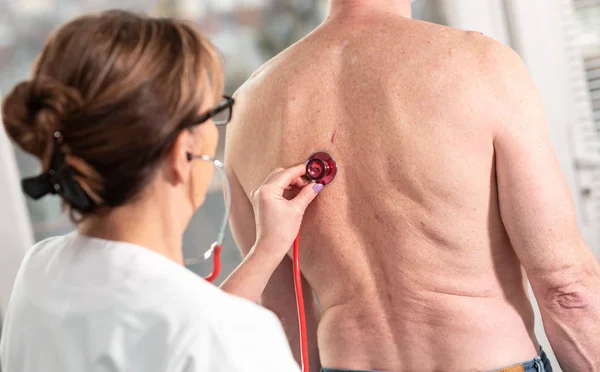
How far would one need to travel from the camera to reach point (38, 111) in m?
0.93

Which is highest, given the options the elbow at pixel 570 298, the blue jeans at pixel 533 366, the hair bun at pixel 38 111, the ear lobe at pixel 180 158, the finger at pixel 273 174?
the hair bun at pixel 38 111

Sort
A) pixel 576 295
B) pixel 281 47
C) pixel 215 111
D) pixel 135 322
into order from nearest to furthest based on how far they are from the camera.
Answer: pixel 135 322, pixel 215 111, pixel 576 295, pixel 281 47

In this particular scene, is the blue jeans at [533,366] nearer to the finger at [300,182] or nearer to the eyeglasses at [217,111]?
the finger at [300,182]

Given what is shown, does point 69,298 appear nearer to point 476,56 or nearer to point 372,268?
point 372,268

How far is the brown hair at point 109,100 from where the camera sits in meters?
0.89

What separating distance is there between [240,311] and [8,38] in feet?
6.12

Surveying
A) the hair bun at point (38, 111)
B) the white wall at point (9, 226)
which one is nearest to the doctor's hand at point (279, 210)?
the hair bun at point (38, 111)

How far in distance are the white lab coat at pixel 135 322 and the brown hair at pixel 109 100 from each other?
104mm

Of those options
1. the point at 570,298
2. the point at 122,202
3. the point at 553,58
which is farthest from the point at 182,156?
the point at 553,58

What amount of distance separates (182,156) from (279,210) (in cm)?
35

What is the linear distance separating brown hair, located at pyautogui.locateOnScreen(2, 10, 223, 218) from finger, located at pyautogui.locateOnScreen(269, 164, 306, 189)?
348mm

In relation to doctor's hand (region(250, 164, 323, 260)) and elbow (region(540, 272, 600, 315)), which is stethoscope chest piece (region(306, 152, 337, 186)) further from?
elbow (region(540, 272, 600, 315))

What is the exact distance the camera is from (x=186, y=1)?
2.48m

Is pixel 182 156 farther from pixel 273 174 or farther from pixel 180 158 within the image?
pixel 273 174
